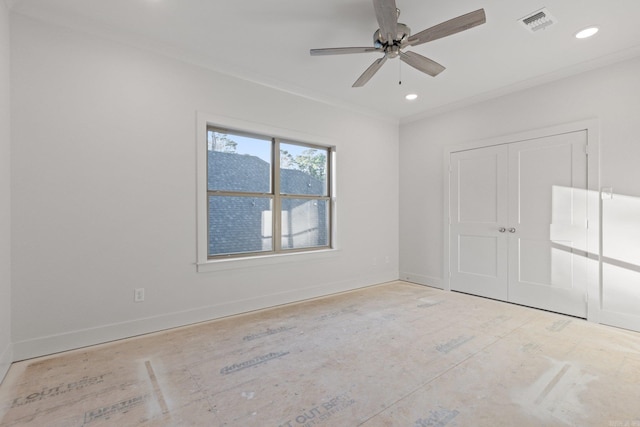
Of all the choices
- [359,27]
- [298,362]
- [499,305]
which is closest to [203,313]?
[298,362]

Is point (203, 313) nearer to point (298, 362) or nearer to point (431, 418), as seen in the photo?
point (298, 362)

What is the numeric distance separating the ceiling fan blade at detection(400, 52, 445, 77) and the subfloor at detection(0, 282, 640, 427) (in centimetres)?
244

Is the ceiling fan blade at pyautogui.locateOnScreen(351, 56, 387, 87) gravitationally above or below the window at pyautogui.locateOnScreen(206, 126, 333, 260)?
above

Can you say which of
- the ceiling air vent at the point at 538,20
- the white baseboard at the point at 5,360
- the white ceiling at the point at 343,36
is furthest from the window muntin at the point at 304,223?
the ceiling air vent at the point at 538,20

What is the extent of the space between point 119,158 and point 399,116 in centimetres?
402

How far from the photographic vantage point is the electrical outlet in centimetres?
282

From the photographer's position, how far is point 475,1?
90.3 inches

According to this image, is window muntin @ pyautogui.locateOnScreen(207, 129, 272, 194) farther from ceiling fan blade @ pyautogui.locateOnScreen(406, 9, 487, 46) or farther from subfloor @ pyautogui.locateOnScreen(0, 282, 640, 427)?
ceiling fan blade @ pyautogui.locateOnScreen(406, 9, 487, 46)

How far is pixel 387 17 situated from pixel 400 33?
357 millimetres

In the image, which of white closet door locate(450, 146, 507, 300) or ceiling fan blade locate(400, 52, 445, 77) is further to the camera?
white closet door locate(450, 146, 507, 300)

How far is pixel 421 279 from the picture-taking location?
15.8 feet

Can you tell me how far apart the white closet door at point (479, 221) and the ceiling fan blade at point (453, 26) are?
230cm

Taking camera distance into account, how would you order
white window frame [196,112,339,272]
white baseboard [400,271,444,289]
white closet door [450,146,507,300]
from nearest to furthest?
white window frame [196,112,339,272], white closet door [450,146,507,300], white baseboard [400,271,444,289]

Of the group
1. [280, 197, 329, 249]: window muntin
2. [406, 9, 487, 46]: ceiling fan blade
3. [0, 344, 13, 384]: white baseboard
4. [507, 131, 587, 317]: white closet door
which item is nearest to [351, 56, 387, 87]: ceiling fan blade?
[406, 9, 487, 46]: ceiling fan blade
